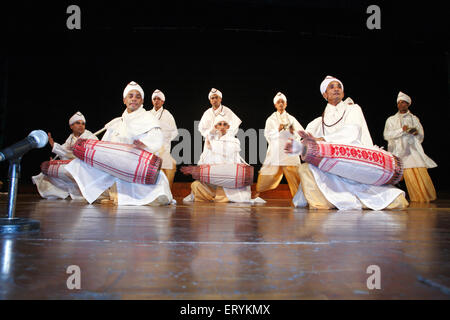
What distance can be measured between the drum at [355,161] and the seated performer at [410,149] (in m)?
2.52

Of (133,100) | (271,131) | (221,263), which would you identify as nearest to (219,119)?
(271,131)

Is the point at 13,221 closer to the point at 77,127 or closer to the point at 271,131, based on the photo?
the point at 77,127

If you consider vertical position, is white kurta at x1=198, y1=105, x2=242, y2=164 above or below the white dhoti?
above

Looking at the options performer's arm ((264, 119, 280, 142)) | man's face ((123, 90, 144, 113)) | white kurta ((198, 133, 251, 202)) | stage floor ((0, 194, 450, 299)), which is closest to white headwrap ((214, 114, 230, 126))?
white kurta ((198, 133, 251, 202))

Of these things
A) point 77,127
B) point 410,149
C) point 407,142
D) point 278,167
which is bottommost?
point 278,167

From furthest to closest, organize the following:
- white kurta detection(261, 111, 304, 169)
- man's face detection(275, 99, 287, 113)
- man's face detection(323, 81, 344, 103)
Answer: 1. man's face detection(275, 99, 287, 113)
2. white kurta detection(261, 111, 304, 169)
3. man's face detection(323, 81, 344, 103)

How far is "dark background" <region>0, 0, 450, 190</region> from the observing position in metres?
7.05

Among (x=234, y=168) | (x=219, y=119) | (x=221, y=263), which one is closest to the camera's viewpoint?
(x=221, y=263)

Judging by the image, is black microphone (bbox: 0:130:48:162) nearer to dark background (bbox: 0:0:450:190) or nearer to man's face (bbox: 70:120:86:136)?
man's face (bbox: 70:120:86:136)

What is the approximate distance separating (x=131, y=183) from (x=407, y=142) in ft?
13.8

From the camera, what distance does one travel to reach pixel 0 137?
7008 mm

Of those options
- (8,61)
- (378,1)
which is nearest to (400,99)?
(378,1)

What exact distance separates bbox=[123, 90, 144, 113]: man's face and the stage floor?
2.53 m

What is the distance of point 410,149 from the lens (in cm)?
568
